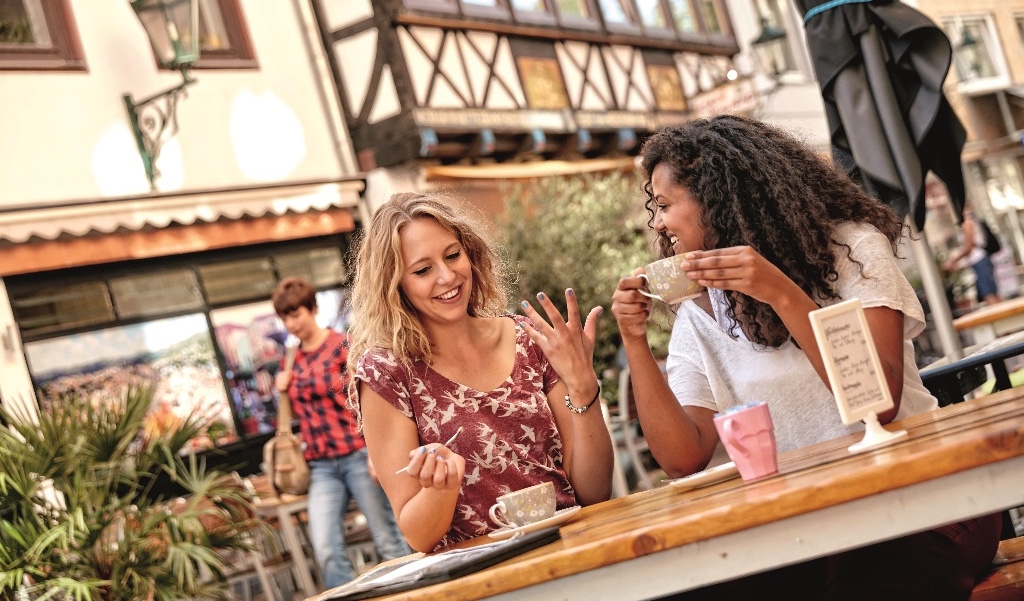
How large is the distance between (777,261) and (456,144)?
9.90 meters

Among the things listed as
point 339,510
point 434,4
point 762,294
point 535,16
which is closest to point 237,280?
point 434,4

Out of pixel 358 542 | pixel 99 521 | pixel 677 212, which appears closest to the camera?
pixel 677 212

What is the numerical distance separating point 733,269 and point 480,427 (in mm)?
851

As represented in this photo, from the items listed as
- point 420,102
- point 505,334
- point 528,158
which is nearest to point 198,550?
point 505,334

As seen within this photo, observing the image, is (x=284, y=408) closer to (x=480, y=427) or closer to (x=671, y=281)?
(x=480, y=427)

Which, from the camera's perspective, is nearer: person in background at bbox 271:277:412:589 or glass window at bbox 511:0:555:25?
person in background at bbox 271:277:412:589

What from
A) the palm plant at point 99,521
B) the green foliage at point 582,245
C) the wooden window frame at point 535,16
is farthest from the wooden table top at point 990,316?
the wooden window frame at point 535,16

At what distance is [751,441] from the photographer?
2250 mm

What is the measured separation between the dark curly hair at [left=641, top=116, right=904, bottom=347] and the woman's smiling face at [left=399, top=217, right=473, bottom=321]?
57 cm

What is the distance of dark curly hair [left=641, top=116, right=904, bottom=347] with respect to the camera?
9.07 feet

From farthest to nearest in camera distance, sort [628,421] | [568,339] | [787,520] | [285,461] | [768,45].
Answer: [768,45]
[628,421]
[285,461]
[568,339]
[787,520]

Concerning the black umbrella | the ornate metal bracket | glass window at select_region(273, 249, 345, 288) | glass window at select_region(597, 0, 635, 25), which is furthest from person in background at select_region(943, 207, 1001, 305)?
the black umbrella

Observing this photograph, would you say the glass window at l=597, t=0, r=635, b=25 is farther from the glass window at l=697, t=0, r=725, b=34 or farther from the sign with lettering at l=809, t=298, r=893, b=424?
the sign with lettering at l=809, t=298, r=893, b=424

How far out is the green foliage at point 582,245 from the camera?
1201 centimetres
